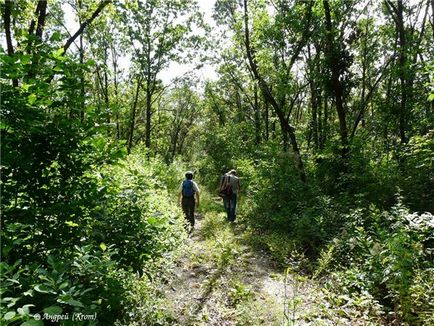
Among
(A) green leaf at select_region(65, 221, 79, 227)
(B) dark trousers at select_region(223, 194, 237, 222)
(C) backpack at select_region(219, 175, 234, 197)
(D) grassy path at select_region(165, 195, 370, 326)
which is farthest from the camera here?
(B) dark trousers at select_region(223, 194, 237, 222)

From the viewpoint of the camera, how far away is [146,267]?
5.98 metres

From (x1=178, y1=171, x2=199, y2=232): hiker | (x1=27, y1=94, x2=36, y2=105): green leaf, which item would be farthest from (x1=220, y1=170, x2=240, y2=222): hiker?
(x1=27, y1=94, x2=36, y2=105): green leaf

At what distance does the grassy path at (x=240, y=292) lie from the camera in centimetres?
507

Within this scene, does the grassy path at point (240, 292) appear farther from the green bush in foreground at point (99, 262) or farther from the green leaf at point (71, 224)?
the green leaf at point (71, 224)

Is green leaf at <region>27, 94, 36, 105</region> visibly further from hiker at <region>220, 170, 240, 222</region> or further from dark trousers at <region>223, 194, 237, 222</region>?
dark trousers at <region>223, 194, 237, 222</region>

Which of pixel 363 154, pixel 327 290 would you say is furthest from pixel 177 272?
pixel 363 154

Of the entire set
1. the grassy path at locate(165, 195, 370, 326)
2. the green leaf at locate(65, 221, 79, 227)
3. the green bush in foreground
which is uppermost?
the green leaf at locate(65, 221, 79, 227)

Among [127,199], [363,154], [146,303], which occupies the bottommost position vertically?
[146,303]

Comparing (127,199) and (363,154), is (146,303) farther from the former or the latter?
(363,154)

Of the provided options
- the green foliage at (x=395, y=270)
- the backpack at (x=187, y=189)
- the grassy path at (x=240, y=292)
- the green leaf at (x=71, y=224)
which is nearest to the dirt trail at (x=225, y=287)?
the grassy path at (x=240, y=292)

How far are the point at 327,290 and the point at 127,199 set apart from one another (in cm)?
417

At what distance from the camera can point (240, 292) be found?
230 inches

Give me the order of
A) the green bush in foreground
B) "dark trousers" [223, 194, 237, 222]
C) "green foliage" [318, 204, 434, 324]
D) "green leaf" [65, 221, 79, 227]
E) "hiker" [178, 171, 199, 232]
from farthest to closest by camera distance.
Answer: "dark trousers" [223, 194, 237, 222], "hiker" [178, 171, 199, 232], "green foliage" [318, 204, 434, 324], "green leaf" [65, 221, 79, 227], the green bush in foreground

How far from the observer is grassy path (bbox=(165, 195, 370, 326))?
200 inches
